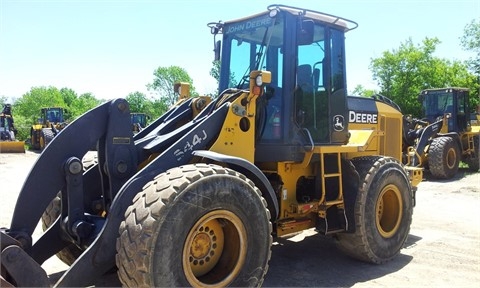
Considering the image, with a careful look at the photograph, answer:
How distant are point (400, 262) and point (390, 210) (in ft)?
2.36

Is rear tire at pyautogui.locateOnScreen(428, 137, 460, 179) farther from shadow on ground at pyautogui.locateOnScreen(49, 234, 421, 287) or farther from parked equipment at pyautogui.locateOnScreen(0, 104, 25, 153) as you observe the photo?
parked equipment at pyautogui.locateOnScreen(0, 104, 25, 153)

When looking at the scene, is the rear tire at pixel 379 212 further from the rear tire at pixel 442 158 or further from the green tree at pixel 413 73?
the green tree at pixel 413 73

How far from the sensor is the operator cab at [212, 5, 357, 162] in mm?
4902

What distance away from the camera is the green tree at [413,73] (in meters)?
32.5

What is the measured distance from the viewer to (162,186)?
3463 mm

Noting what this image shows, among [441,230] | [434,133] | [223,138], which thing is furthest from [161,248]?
[434,133]

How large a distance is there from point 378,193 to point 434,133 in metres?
9.66

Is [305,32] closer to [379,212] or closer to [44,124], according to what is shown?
[379,212]

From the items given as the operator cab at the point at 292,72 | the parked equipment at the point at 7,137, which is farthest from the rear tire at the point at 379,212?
the parked equipment at the point at 7,137

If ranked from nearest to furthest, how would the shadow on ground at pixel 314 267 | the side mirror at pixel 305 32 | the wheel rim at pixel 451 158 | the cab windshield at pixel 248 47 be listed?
the shadow on ground at pixel 314 267, the side mirror at pixel 305 32, the cab windshield at pixel 248 47, the wheel rim at pixel 451 158

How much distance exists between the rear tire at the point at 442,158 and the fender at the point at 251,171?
10.4 meters

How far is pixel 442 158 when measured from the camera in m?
13.4

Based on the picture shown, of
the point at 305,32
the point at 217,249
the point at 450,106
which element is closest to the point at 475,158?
the point at 450,106

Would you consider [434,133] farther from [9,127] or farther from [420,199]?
[9,127]
